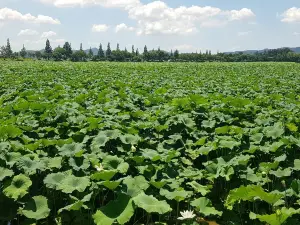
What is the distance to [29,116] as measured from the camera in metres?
6.88

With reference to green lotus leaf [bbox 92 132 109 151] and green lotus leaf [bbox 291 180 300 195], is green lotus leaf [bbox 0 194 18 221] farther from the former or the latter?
green lotus leaf [bbox 291 180 300 195]

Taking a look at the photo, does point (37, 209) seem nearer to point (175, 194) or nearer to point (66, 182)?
point (66, 182)

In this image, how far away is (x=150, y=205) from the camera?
130 inches

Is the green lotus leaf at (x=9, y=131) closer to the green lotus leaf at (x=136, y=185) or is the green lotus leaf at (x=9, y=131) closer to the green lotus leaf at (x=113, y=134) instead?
the green lotus leaf at (x=113, y=134)

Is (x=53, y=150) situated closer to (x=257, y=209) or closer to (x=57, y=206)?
(x=57, y=206)

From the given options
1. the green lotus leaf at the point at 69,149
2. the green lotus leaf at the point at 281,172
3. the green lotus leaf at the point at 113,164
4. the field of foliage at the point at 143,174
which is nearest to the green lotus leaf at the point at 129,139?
the field of foliage at the point at 143,174

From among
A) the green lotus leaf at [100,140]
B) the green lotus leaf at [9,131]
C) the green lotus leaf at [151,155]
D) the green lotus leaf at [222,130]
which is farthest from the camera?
the green lotus leaf at [222,130]

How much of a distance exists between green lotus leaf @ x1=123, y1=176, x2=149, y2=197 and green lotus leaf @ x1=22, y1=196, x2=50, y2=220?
100 centimetres

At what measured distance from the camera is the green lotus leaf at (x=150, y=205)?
3.25 m

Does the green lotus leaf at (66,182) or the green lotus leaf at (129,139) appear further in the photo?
the green lotus leaf at (129,139)

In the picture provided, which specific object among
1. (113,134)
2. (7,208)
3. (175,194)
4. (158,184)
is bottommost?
(7,208)

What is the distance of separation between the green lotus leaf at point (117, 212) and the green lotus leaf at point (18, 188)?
1.01 metres

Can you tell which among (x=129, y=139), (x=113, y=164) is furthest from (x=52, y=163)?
(x=129, y=139)

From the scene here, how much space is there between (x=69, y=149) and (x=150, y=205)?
6.53 ft
